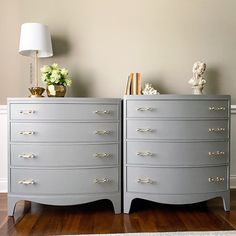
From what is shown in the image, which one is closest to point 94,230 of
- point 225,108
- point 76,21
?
point 225,108

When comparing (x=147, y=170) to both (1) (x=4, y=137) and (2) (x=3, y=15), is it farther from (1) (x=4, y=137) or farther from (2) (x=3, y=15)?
(2) (x=3, y=15)

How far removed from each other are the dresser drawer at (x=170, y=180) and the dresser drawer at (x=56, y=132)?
0.38 m

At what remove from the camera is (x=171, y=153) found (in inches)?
83.5

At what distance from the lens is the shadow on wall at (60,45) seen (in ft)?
8.77

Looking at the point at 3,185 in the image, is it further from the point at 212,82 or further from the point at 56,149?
the point at 212,82

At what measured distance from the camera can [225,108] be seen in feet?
7.12

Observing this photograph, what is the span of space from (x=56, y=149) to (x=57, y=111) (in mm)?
271

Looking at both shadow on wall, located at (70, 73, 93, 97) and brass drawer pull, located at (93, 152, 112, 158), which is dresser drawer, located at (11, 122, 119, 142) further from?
shadow on wall, located at (70, 73, 93, 97)

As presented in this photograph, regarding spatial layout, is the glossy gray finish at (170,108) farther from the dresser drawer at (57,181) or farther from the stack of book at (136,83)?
the dresser drawer at (57,181)

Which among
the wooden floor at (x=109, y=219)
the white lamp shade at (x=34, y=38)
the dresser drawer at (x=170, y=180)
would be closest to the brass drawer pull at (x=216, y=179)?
the dresser drawer at (x=170, y=180)

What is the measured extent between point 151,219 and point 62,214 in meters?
0.66

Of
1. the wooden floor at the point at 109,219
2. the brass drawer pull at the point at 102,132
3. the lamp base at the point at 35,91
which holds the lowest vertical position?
the wooden floor at the point at 109,219

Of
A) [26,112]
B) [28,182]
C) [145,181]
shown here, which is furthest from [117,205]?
[26,112]

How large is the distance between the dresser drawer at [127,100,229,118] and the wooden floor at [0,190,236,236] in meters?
0.73
